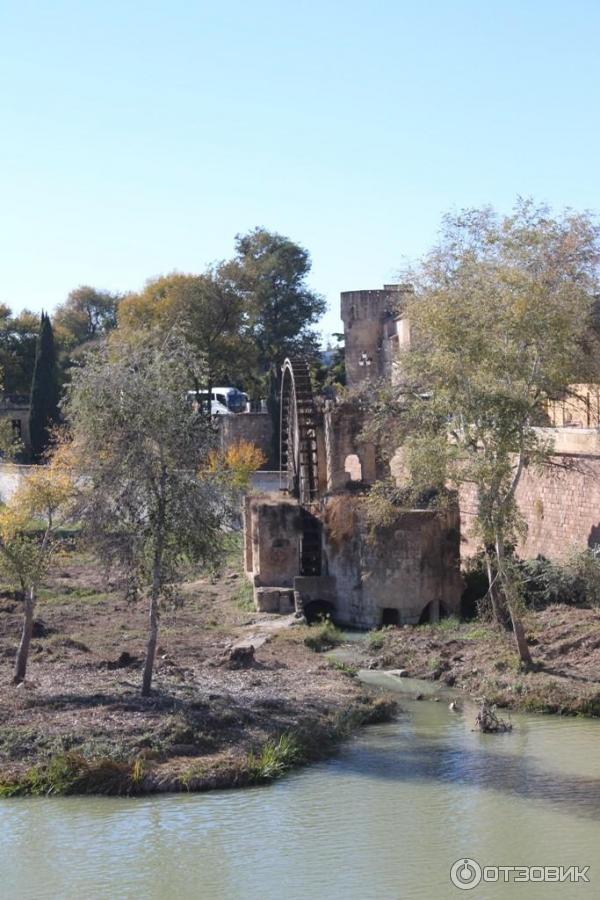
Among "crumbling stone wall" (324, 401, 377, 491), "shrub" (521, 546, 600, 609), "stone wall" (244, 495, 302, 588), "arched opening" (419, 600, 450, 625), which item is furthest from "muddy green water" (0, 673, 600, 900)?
"crumbling stone wall" (324, 401, 377, 491)

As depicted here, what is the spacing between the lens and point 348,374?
55125 mm

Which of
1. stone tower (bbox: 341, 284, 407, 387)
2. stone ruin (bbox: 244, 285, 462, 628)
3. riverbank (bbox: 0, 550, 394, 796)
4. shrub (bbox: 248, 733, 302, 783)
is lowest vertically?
shrub (bbox: 248, 733, 302, 783)

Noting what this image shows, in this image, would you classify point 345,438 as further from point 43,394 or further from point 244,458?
point 43,394

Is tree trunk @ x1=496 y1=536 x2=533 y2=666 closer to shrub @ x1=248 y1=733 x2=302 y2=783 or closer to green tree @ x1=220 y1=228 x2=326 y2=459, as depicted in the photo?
shrub @ x1=248 y1=733 x2=302 y2=783

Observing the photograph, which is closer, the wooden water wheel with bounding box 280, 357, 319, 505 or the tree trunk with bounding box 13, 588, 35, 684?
the tree trunk with bounding box 13, 588, 35, 684

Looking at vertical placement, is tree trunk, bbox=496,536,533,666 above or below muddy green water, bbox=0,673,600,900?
above

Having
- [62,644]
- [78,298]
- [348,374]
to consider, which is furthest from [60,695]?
[78,298]

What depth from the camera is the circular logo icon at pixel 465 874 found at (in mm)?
12555

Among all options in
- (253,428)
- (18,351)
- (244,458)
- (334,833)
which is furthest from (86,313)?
(334,833)

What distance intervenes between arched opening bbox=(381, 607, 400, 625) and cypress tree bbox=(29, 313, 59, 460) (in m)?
27.0

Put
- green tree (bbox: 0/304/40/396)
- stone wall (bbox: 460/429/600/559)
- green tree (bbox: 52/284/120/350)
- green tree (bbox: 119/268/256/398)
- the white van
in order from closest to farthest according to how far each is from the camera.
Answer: stone wall (bbox: 460/429/600/559) → green tree (bbox: 119/268/256/398) → the white van → green tree (bbox: 0/304/40/396) → green tree (bbox: 52/284/120/350)
